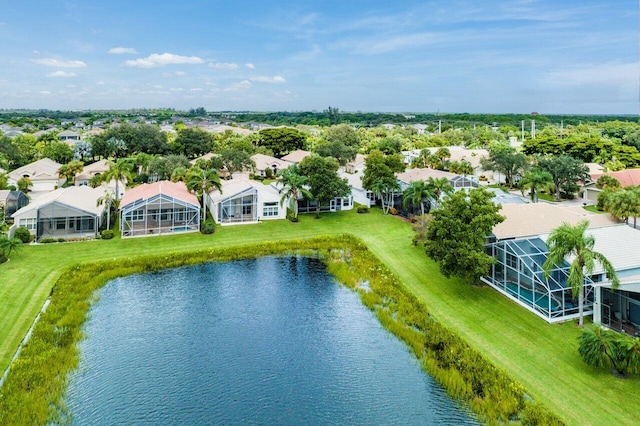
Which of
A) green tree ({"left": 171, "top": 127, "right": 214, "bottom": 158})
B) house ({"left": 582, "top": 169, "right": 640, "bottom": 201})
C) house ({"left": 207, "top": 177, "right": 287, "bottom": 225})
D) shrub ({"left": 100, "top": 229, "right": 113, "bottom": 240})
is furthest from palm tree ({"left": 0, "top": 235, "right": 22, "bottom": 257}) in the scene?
house ({"left": 582, "top": 169, "right": 640, "bottom": 201})

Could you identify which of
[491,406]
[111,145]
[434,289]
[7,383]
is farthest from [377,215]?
[111,145]

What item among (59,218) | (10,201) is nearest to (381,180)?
(59,218)

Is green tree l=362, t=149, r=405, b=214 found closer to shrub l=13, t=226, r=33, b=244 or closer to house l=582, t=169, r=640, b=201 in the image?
house l=582, t=169, r=640, b=201

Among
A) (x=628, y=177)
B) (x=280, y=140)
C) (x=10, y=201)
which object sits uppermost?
(x=280, y=140)

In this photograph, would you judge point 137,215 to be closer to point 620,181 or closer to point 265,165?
point 265,165

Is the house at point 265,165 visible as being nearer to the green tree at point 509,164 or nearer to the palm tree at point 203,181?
the palm tree at point 203,181

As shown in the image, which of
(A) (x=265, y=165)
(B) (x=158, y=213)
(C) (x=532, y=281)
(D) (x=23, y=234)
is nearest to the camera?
(C) (x=532, y=281)

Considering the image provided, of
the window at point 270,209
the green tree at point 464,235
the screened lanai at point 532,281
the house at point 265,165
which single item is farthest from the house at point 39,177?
the screened lanai at point 532,281
